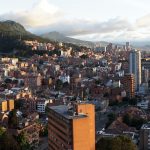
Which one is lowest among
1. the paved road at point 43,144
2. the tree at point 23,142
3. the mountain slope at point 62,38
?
the paved road at point 43,144

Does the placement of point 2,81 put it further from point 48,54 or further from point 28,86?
point 48,54

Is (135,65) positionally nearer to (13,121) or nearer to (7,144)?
(13,121)

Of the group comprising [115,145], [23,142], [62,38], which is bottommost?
[23,142]

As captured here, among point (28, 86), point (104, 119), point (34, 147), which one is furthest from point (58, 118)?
point (28, 86)

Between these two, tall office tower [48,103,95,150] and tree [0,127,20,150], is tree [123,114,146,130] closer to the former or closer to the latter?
tree [0,127,20,150]

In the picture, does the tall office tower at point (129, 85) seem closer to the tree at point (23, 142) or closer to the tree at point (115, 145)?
the tree at point (23, 142)

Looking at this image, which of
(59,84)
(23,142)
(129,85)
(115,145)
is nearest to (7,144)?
(23,142)

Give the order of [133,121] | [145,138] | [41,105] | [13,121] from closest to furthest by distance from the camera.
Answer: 1. [145,138]
2. [133,121]
3. [13,121]
4. [41,105]

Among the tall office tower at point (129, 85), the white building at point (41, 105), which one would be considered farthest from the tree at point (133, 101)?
the white building at point (41, 105)

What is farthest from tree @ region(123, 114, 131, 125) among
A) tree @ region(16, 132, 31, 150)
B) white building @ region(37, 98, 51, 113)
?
white building @ region(37, 98, 51, 113)
